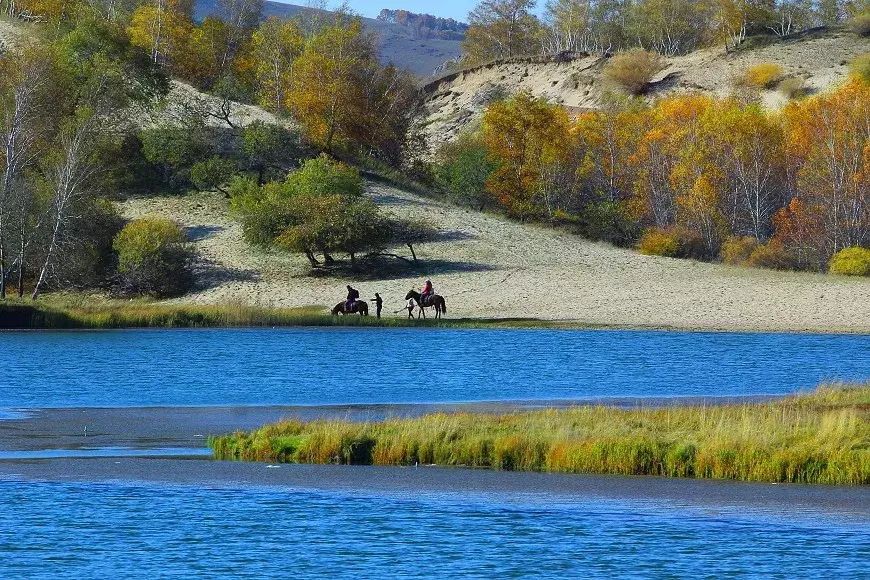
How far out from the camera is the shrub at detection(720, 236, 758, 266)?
219 ft

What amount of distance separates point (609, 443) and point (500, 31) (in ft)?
430

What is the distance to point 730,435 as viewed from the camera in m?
17.7

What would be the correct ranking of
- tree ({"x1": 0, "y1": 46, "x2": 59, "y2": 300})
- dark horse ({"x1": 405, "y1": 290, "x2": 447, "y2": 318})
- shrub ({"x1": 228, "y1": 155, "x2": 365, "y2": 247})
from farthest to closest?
shrub ({"x1": 228, "y1": 155, "x2": 365, "y2": 247}), tree ({"x1": 0, "y1": 46, "x2": 59, "y2": 300}), dark horse ({"x1": 405, "y1": 290, "x2": 447, "y2": 318})

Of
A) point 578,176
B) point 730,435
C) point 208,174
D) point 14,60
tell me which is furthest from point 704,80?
point 730,435

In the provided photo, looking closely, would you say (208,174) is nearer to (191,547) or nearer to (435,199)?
(435,199)

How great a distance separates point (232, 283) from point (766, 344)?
26178 mm

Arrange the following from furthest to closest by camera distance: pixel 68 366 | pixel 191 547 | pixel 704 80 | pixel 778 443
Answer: pixel 704 80
pixel 68 366
pixel 778 443
pixel 191 547

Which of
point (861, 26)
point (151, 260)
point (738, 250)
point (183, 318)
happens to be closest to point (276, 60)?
point (151, 260)

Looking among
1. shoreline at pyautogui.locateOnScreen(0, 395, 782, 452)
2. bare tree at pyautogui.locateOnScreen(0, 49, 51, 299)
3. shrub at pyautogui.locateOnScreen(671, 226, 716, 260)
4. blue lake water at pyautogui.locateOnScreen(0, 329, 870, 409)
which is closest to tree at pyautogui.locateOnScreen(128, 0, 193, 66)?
bare tree at pyautogui.locateOnScreen(0, 49, 51, 299)

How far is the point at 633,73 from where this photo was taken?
115 meters

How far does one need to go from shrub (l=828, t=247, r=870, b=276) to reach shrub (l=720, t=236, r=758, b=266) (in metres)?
4.36

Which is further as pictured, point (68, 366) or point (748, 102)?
point (748, 102)

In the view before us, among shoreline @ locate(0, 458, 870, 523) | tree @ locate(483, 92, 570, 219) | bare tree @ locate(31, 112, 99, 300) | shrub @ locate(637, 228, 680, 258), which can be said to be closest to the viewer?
shoreline @ locate(0, 458, 870, 523)

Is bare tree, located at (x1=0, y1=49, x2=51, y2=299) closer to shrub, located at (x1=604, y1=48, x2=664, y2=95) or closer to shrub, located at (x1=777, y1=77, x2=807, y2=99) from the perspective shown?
shrub, located at (x1=604, y1=48, x2=664, y2=95)
